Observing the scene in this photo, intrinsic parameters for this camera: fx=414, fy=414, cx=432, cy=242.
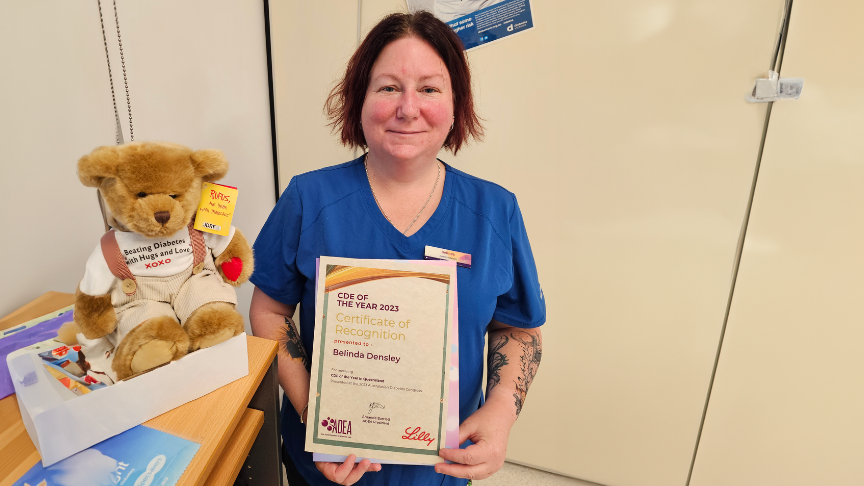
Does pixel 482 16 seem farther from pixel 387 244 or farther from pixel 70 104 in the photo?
pixel 70 104

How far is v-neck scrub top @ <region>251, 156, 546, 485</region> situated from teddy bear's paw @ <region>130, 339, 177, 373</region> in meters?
0.28

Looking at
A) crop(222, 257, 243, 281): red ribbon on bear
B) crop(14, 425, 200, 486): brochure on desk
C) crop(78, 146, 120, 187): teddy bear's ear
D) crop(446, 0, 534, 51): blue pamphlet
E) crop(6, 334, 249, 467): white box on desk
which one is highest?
crop(446, 0, 534, 51): blue pamphlet

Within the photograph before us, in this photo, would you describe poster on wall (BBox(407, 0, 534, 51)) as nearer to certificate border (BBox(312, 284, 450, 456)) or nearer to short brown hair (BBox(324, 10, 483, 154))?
short brown hair (BBox(324, 10, 483, 154))

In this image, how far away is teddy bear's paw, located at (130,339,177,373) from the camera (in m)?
0.57

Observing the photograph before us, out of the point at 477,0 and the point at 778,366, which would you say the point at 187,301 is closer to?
the point at 477,0

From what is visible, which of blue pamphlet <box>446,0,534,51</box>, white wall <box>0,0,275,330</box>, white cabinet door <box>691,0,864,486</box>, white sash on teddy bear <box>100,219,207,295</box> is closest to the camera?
white sash on teddy bear <box>100,219,207,295</box>

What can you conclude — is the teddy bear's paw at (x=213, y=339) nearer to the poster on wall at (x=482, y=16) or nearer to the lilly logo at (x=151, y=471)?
the lilly logo at (x=151, y=471)

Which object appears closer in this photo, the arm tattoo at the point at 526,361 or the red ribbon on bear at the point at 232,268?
the red ribbon on bear at the point at 232,268

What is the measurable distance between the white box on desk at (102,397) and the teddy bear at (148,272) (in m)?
0.03

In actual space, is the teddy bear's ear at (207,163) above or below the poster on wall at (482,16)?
below

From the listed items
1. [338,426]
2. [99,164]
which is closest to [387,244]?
[338,426]

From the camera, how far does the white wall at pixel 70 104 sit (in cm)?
72

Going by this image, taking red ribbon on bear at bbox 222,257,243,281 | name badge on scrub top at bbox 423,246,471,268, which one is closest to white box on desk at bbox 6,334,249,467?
red ribbon on bear at bbox 222,257,243,281

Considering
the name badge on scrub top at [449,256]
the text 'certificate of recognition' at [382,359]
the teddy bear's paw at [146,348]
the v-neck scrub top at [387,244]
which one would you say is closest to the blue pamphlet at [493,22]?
the v-neck scrub top at [387,244]
